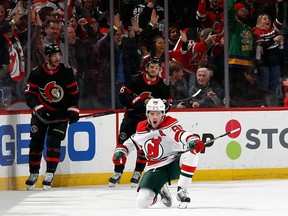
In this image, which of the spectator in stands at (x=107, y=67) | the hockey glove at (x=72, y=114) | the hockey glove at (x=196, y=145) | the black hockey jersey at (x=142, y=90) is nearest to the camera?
the hockey glove at (x=196, y=145)

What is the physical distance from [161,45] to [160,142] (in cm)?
338

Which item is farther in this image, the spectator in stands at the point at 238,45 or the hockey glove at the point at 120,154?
the spectator in stands at the point at 238,45

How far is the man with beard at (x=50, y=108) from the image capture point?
423 inches

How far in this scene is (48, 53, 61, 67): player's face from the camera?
1068 centimetres

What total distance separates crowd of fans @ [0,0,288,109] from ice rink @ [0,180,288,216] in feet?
3.73

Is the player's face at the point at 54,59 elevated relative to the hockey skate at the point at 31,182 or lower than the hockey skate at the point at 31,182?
elevated

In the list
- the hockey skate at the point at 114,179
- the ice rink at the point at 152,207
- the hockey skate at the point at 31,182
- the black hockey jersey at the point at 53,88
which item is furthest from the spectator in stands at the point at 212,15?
the hockey skate at the point at 31,182

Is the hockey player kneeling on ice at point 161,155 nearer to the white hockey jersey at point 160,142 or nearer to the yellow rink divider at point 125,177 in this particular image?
the white hockey jersey at point 160,142

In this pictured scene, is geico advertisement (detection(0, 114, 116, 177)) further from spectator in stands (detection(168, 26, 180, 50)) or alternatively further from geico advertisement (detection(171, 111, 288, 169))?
spectator in stands (detection(168, 26, 180, 50))

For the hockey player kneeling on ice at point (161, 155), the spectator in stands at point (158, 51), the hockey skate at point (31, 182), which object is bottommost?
the hockey skate at point (31, 182)

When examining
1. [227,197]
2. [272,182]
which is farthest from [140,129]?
[272,182]

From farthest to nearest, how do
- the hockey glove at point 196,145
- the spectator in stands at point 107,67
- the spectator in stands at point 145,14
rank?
the spectator in stands at point 145,14 < the spectator in stands at point 107,67 < the hockey glove at point 196,145

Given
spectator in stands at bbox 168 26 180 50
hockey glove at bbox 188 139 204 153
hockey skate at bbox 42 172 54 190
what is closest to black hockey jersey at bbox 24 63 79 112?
hockey skate at bbox 42 172 54 190

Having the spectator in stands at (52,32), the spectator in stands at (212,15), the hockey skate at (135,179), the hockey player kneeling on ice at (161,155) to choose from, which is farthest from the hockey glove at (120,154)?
the spectator in stands at (212,15)
